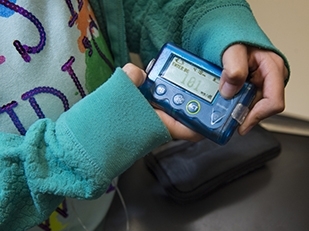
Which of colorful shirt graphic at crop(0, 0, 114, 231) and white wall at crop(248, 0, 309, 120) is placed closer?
colorful shirt graphic at crop(0, 0, 114, 231)

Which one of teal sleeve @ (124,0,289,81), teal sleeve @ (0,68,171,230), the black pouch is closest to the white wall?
the black pouch

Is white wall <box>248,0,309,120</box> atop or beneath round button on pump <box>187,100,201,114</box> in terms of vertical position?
beneath

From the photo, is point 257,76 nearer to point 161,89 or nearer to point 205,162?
point 161,89

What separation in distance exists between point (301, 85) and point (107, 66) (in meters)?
0.28

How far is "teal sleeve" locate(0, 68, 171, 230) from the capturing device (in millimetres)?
338

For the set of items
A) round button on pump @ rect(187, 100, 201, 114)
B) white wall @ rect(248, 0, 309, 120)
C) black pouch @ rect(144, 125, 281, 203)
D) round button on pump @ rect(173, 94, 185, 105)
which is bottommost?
black pouch @ rect(144, 125, 281, 203)

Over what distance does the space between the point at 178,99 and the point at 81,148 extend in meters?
0.10

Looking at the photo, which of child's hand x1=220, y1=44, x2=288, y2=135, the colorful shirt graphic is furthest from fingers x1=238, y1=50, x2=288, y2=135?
the colorful shirt graphic

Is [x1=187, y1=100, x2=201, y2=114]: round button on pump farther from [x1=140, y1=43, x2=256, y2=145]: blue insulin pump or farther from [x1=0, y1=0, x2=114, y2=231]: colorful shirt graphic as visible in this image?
[x1=0, y1=0, x2=114, y2=231]: colorful shirt graphic

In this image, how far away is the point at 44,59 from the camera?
0.39m

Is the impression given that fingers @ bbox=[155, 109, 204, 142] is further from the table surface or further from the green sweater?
the table surface

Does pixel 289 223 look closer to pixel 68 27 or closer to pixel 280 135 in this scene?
pixel 280 135

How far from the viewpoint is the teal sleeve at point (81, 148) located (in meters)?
0.34

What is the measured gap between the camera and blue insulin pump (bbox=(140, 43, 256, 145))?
1.20ft
